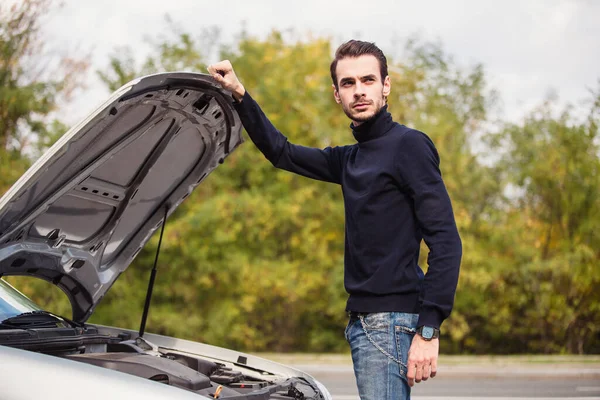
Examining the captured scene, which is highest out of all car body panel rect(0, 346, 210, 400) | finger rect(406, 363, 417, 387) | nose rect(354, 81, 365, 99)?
nose rect(354, 81, 365, 99)

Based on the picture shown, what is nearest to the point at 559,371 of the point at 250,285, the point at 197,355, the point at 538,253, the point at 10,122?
the point at 538,253

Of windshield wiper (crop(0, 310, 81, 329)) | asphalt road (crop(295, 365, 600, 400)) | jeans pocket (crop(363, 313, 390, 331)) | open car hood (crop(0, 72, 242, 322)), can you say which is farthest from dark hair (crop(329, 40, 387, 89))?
asphalt road (crop(295, 365, 600, 400))

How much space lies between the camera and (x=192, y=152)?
362cm

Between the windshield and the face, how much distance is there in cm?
183

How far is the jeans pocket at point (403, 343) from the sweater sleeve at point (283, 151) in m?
0.85

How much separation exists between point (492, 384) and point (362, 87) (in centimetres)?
844

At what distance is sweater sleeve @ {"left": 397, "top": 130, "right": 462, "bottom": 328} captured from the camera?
2.37 m

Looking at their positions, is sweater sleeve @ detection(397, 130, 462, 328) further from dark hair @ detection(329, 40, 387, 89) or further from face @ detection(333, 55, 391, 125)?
dark hair @ detection(329, 40, 387, 89)

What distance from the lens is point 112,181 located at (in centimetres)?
346

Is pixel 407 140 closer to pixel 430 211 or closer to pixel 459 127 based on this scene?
pixel 430 211

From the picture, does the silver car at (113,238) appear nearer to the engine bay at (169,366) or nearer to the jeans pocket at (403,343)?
the engine bay at (169,366)

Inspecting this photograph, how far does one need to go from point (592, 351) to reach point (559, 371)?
5552 mm

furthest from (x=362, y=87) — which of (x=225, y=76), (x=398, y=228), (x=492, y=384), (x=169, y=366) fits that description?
(x=492, y=384)

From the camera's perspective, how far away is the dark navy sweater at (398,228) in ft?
7.86
